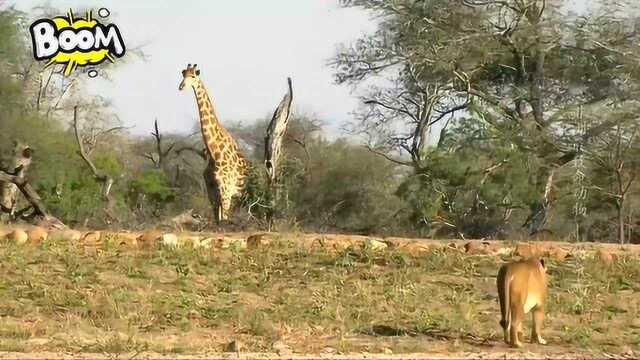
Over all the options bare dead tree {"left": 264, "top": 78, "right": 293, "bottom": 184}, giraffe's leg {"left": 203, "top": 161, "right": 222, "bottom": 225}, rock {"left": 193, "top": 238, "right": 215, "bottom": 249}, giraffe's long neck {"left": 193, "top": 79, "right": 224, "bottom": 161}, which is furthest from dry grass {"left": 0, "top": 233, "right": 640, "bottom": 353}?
bare dead tree {"left": 264, "top": 78, "right": 293, "bottom": 184}

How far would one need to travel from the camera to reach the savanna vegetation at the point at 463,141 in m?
16.4

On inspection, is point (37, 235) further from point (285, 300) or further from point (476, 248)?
point (476, 248)

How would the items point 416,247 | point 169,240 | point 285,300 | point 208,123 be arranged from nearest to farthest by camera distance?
point 285,300
point 416,247
point 169,240
point 208,123

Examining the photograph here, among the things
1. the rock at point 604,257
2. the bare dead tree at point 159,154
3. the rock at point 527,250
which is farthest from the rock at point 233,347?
the bare dead tree at point 159,154

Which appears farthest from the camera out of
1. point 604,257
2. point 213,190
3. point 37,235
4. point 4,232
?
point 213,190

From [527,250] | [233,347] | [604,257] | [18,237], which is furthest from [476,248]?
[18,237]

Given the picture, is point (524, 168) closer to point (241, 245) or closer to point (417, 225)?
point (417, 225)

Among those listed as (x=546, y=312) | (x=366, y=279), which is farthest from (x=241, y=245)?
(x=546, y=312)

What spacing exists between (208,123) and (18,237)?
4325 mm

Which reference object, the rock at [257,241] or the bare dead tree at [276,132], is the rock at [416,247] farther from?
the bare dead tree at [276,132]

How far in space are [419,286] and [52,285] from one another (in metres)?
3.29

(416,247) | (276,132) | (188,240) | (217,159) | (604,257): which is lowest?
(604,257)

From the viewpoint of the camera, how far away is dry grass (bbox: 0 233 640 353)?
6.85 meters

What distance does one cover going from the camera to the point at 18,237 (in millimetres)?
10391
